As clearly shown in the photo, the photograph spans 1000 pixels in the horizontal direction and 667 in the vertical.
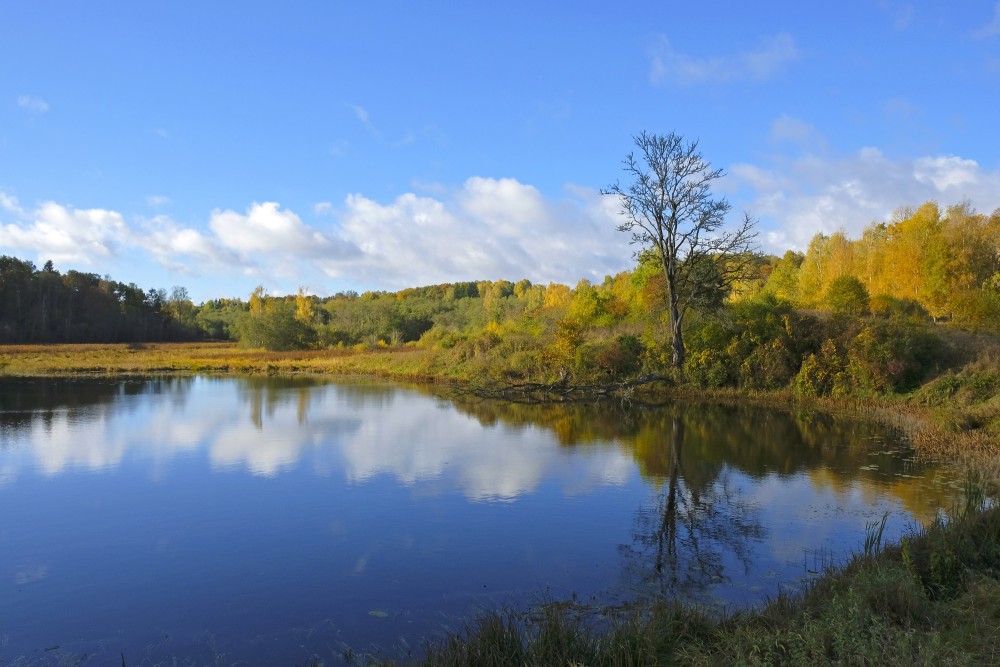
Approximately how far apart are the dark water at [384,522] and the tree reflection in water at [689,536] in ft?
0.16

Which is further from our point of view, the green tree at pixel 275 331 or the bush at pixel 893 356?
the green tree at pixel 275 331

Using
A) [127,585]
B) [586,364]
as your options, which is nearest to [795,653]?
[127,585]

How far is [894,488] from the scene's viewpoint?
12406 mm

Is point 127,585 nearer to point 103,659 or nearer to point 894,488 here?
point 103,659

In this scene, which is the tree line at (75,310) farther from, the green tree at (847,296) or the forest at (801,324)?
the green tree at (847,296)

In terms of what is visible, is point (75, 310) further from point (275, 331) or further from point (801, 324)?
point (801, 324)

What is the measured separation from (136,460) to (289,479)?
444 centimetres

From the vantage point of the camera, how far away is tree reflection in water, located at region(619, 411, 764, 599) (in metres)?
8.14

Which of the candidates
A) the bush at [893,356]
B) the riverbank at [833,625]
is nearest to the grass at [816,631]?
the riverbank at [833,625]

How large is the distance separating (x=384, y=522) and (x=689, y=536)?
4.84m

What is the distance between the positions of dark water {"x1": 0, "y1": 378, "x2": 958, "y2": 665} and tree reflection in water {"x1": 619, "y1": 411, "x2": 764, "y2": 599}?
5 cm

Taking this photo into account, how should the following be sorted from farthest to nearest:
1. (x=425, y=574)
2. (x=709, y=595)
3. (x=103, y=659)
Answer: (x=425, y=574), (x=709, y=595), (x=103, y=659)

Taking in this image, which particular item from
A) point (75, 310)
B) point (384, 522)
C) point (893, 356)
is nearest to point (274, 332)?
point (75, 310)

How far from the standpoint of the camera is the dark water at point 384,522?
719cm
